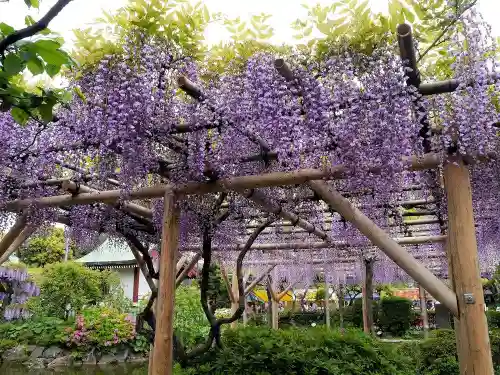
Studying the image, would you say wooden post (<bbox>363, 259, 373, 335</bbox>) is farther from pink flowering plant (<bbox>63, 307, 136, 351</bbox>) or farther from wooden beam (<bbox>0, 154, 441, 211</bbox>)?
wooden beam (<bbox>0, 154, 441, 211</bbox>)

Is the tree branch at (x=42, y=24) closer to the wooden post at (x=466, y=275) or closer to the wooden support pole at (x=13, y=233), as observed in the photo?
the wooden post at (x=466, y=275)

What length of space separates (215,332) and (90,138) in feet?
6.68

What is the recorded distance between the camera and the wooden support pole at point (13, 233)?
4.28 m

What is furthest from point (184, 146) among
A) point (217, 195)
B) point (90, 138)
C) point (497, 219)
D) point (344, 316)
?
point (344, 316)

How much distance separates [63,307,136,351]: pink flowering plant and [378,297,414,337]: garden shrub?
6.75 meters

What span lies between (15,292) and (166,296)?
10.4m

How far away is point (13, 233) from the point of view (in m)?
4.36

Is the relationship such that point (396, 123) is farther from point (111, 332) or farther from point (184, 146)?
point (111, 332)

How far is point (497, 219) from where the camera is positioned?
5.12 m

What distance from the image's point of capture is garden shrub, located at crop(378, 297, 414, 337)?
12.8m

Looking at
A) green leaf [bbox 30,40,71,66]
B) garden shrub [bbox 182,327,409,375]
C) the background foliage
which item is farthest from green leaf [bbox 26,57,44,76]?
the background foliage

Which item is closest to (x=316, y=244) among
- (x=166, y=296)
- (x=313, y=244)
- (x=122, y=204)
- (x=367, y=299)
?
(x=313, y=244)

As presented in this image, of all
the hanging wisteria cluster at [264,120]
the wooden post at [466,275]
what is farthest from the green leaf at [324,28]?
the wooden post at [466,275]

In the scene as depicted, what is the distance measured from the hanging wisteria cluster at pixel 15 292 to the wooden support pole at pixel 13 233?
25.2ft
